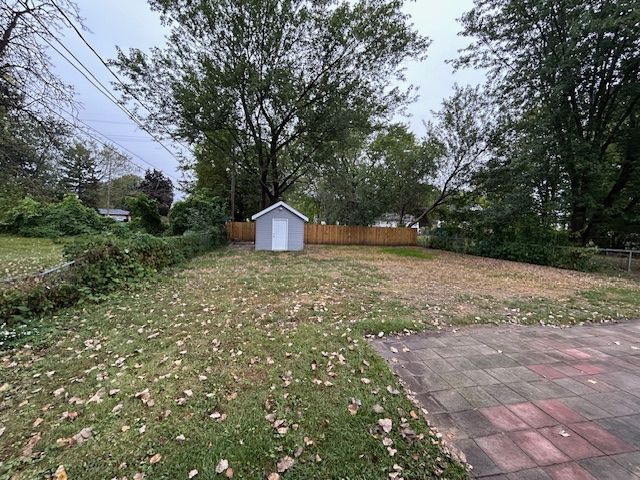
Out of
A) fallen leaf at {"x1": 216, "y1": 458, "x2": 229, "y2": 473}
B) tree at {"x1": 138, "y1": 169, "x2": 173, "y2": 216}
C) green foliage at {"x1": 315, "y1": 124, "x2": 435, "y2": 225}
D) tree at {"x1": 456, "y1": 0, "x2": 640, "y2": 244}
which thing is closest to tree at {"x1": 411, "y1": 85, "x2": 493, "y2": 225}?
green foliage at {"x1": 315, "y1": 124, "x2": 435, "y2": 225}

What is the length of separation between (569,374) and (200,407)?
131 inches

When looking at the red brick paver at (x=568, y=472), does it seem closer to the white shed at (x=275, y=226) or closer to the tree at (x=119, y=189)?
the white shed at (x=275, y=226)

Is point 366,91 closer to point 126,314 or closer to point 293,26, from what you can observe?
point 293,26

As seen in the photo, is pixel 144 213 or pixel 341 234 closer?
pixel 144 213

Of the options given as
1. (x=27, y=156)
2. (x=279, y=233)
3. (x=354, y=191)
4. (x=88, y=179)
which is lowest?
(x=279, y=233)

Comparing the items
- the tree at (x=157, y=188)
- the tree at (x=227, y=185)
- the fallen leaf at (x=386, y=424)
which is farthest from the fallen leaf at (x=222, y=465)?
the tree at (x=157, y=188)

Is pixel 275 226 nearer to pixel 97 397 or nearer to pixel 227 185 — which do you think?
pixel 227 185

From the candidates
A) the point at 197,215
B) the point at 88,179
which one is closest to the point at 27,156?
the point at 197,215

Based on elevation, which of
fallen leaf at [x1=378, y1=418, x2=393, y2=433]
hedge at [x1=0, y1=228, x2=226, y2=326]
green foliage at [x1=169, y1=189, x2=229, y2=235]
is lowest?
fallen leaf at [x1=378, y1=418, x2=393, y2=433]

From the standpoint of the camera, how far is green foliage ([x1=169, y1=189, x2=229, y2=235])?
13093 millimetres

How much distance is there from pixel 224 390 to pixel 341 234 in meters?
17.4

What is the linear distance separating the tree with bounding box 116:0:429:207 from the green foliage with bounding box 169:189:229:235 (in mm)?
3426

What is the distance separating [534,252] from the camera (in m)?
12.0

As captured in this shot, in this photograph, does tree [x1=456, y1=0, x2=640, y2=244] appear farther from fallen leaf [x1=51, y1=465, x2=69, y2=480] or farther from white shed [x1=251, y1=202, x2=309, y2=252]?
fallen leaf [x1=51, y1=465, x2=69, y2=480]
